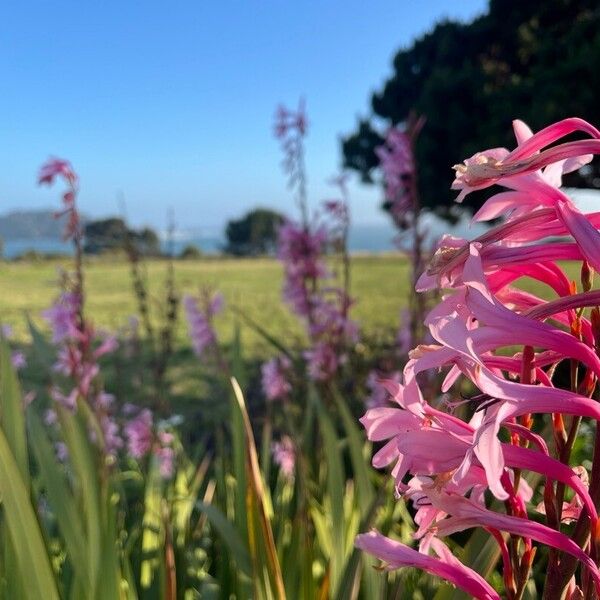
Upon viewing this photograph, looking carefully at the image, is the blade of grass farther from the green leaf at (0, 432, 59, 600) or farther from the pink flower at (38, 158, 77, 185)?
the pink flower at (38, 158, 77, 185)

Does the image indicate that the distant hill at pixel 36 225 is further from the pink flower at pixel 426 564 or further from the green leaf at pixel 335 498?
the pink flower at pixel 426 564

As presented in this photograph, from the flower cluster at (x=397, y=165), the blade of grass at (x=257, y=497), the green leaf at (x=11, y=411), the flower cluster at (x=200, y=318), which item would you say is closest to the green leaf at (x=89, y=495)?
the green leaf at (x=11, y=411)

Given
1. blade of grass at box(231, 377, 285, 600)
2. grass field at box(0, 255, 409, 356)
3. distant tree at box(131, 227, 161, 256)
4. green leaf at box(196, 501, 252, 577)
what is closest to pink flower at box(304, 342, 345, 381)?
distant tree at box(131, 227, 161, 256)

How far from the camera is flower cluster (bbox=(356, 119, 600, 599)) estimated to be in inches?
18.6

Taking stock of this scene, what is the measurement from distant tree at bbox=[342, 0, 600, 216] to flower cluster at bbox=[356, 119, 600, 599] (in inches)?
237

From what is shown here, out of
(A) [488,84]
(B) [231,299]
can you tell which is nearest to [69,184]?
(A) [488,84]

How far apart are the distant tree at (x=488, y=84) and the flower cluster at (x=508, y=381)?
6011 millimetres

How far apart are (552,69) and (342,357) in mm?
4903

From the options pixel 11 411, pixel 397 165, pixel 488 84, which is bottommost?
pixel 11 411

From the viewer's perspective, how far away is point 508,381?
48cm

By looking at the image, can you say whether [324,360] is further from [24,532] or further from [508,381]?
[508,381]

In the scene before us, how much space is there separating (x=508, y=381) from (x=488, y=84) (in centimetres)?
835

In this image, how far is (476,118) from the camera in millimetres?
7773

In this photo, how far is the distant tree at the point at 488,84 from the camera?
20.0ft
